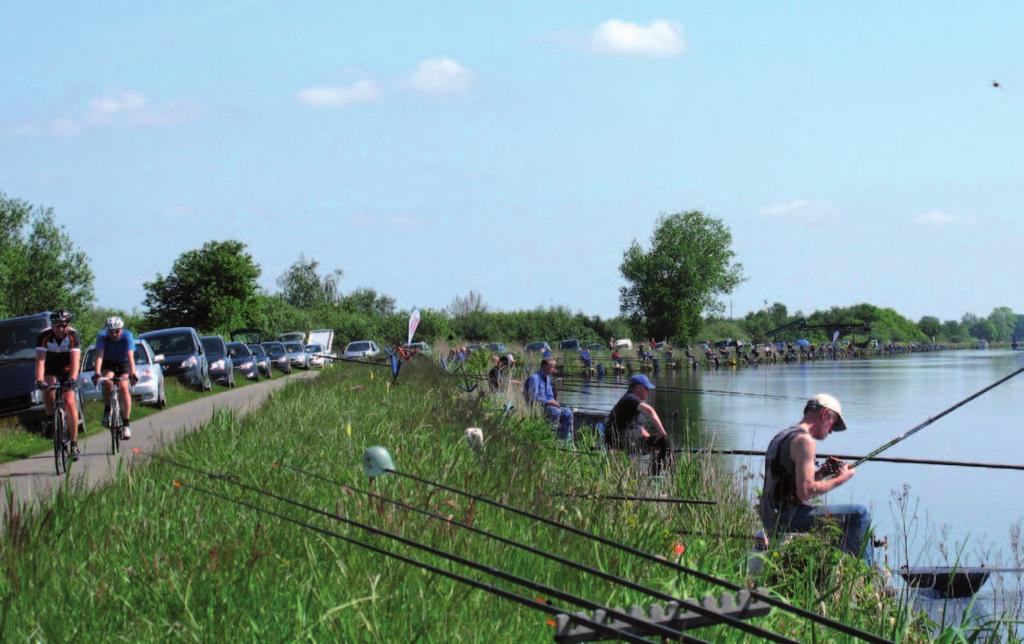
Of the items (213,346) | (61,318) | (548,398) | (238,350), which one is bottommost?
(548,398)

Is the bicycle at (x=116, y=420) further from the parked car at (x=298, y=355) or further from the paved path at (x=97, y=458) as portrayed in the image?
the parked car at (x=298, y=355)

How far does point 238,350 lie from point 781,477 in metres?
35.6

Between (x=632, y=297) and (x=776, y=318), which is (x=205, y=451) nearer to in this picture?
(x=632, y=297)

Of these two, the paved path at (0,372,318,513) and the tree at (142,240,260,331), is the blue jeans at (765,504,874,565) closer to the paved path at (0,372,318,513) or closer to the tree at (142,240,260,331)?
the paved path at (0,372,318,513)

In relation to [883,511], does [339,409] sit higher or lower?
higher

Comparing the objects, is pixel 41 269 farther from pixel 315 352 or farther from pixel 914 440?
pixel 914 440

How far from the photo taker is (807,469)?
8.84m

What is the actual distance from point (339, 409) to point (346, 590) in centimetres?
940

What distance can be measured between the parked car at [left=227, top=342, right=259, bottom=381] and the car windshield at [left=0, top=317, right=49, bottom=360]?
62.7 ft

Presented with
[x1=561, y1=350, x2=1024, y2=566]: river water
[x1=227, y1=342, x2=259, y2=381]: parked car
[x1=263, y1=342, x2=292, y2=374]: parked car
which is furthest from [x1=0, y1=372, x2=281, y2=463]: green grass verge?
[x1=263, y1=342, x2=292, y2=374]: parked car

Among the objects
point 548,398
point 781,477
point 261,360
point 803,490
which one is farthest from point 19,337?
point 261,360

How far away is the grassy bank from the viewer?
4836mm

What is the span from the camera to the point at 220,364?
3638cm

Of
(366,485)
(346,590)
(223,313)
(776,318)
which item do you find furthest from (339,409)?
(776,318)
